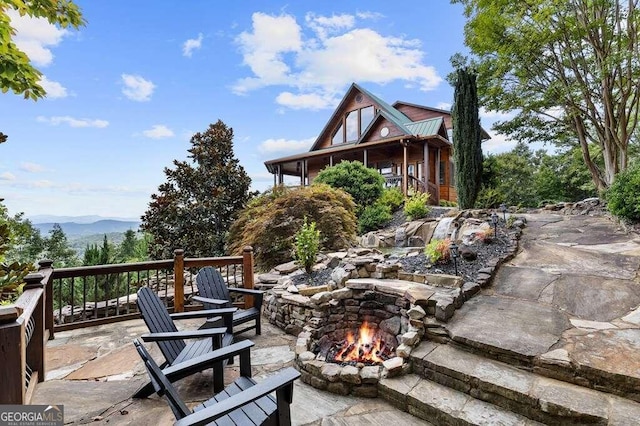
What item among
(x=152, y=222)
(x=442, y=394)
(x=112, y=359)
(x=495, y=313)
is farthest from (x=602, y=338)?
(x=152, y=222)

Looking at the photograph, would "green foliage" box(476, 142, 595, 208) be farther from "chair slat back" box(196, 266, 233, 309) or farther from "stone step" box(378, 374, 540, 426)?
"chair slat back" box(196, 266, 233, 309)

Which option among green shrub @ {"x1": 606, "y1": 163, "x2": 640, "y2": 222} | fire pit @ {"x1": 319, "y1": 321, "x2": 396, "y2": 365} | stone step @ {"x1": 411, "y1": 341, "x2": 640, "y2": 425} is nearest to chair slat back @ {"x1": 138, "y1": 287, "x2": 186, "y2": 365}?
fire pit @ {"x1": 319, "y1": 321, "x2": 396, "y2": 365}

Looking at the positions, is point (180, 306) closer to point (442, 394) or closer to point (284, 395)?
point (284, 395)

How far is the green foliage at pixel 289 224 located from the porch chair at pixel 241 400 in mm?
4702

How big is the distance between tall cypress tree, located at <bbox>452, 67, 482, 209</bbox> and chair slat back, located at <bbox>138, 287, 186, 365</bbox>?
29.6ft

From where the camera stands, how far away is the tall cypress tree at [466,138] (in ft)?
30.5

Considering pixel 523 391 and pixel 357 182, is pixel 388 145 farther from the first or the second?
pixel 523 391

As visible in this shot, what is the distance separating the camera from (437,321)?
3.24m

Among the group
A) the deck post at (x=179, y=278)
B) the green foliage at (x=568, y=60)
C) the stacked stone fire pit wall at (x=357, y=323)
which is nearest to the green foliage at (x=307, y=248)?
the stacked stone fire pit wall at (x=357, y=323)

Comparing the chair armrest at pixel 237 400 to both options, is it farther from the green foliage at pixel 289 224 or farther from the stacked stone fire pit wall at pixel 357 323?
the green foliage at pixel 289 224

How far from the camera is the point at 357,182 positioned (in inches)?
416

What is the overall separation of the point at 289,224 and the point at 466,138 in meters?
6.68

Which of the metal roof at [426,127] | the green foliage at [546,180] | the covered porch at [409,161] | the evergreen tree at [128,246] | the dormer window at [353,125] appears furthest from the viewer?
the dormer window at [353,125]

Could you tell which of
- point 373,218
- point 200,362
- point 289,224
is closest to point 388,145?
point 373,218
